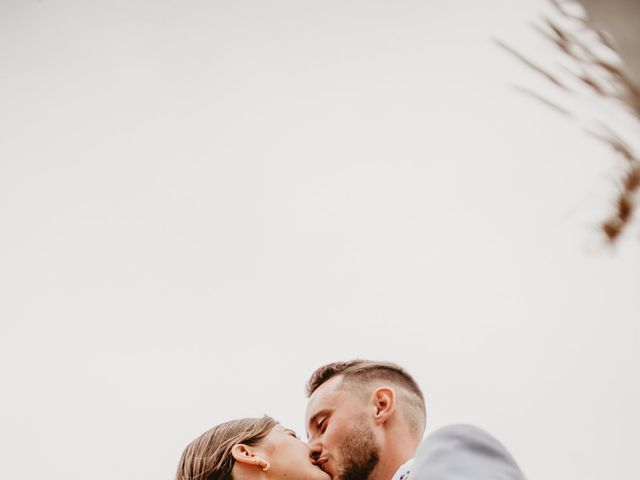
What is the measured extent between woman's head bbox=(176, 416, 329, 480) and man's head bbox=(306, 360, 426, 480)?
13cm

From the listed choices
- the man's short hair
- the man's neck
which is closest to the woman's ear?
the man's neck

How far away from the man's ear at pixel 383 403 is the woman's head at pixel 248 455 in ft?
1.41

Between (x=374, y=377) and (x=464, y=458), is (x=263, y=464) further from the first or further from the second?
(x=464, y=458)

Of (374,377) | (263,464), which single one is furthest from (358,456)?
(374,377)

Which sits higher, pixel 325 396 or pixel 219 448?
pixel 325 396

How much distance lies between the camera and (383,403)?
2.98 metres

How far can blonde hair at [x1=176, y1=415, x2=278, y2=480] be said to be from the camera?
2676mm

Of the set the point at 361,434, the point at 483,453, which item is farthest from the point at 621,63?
the point at 361,434

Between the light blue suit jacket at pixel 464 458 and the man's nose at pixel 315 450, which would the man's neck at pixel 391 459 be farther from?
the light blue suit jacket at pixel 464 458

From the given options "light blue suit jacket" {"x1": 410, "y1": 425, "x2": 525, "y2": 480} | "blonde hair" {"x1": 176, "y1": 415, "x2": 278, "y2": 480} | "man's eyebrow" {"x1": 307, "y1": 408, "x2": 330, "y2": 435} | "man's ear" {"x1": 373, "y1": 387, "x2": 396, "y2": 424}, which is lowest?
"blonde hair" {"x1": 176, "y1": 415, "x2": 278, "y2": 480}

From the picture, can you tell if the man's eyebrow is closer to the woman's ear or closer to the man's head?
the man's head

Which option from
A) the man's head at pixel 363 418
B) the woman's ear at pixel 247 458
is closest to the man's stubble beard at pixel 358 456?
the man's head at pixel 363 418

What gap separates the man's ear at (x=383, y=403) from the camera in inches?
114

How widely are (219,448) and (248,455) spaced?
0.59 ft
